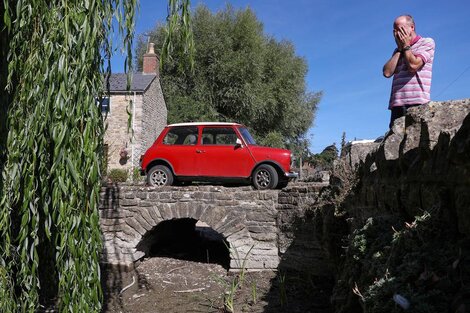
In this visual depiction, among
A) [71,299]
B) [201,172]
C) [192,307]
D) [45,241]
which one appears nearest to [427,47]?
[71,299]

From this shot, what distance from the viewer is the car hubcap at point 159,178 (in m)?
9.00

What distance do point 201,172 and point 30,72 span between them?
20.9 feet

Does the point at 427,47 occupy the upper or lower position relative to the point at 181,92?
lower

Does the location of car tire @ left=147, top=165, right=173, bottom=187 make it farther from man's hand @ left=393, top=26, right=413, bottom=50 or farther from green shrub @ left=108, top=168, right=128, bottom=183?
green shrub @ left=108, top=168, right=128, bottom=183

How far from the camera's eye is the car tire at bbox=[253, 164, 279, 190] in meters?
8.44

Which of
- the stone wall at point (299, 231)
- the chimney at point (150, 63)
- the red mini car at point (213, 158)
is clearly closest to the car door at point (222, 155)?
the red mini car at point (213, 158)

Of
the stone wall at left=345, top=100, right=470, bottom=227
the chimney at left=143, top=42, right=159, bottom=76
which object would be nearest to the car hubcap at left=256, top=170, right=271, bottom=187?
the stone wall at left=345, top=100, right=470, bottom=227

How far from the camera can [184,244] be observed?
37.1ft

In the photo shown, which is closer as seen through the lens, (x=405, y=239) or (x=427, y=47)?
(x=405, y=239)

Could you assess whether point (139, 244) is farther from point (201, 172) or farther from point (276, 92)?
point (276, 92)

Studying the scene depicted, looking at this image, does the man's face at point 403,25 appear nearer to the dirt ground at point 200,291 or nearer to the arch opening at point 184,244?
the dirt ground at point 200,291

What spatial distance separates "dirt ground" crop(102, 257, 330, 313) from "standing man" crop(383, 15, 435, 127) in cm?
397

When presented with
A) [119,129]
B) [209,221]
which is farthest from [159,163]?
[119,129]

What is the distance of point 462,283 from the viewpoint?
5.16 ft
